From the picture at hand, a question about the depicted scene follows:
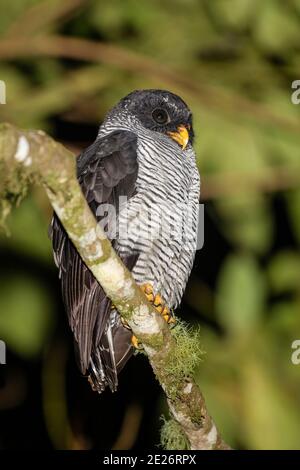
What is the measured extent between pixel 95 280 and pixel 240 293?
223 cm

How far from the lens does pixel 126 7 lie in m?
7.12

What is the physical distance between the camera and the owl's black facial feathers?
18.7ft

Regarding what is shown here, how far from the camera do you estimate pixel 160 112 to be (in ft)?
18.9

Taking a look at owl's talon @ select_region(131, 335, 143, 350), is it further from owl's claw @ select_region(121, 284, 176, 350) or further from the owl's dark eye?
the owl's dark eye

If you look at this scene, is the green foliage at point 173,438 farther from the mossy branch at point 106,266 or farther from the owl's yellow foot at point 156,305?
the owl's yellow foot at point 156,305

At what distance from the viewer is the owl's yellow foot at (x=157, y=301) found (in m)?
4.84

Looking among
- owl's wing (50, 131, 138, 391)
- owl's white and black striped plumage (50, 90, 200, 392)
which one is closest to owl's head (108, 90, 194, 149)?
owl's white and black striped plumage (50, 90, 200, 392)

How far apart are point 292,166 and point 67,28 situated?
2542 millimetres

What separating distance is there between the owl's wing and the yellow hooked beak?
0.48 m

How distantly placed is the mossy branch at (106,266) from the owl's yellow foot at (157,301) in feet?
0.69

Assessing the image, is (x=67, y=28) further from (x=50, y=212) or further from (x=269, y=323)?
(x=269, y=323)

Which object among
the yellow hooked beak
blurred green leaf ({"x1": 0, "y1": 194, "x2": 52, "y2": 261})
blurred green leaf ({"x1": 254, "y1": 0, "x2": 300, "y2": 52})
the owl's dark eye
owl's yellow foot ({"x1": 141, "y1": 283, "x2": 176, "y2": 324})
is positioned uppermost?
blurred green leaf ({"x1": 254, "y1": 0, "x2": 300, "y2": 52})

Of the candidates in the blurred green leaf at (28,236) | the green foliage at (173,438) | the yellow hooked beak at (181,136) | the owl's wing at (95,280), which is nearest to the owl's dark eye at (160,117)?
the yellow hooked beak at (181,136)

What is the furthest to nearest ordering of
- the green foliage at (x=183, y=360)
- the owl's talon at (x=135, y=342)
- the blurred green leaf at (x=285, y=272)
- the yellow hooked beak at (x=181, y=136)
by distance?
the blurred green leaf at (x=285, y=272) → the yellow hooked beak at (x=181, y=136) → the owl's talon at (x=135, y=342) → the green foliage at (x=183, y=360)
